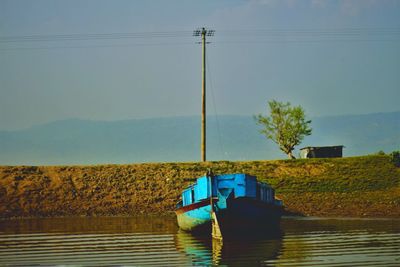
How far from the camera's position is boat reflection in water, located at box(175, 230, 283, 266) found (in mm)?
22438

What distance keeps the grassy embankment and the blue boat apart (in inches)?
632

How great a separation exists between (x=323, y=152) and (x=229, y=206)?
38.2 meters

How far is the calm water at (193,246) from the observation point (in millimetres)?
22328

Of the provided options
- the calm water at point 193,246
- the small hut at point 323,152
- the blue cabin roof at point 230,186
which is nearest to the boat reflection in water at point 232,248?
the calm water at point 193,246

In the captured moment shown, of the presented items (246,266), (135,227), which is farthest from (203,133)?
(246,266)

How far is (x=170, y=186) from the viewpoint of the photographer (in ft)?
176

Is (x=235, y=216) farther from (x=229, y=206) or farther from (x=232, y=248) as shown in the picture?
(x=232, y=248)

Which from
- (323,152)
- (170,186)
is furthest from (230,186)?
(323,152)

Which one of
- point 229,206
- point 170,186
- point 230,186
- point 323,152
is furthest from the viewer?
point 323,152

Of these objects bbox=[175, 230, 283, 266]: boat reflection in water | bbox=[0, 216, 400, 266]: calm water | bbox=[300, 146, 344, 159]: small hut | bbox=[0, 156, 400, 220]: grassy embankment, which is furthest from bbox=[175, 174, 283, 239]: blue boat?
bbox=[300, 146, 344, 159]: small hut

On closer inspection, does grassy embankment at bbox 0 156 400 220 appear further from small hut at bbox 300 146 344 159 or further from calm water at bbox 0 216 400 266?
calm water at bbox 0 216 400 266

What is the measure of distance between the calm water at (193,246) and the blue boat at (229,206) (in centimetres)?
93

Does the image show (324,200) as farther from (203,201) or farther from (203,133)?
(203,201)

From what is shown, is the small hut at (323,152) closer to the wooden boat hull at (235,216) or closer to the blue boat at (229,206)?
the wooden boat hull at (235,216)
